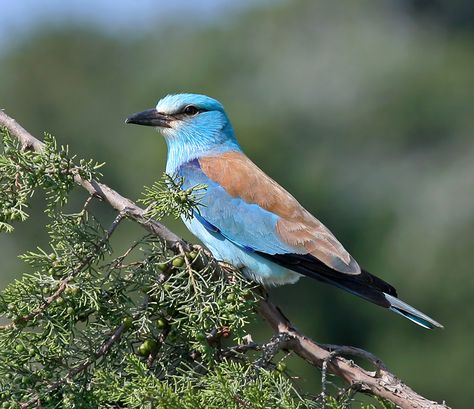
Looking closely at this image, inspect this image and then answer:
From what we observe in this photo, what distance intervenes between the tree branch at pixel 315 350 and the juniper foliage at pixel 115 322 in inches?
1.9

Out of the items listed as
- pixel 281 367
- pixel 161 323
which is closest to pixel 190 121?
pixel 161 323

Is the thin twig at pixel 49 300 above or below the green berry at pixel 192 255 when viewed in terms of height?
below

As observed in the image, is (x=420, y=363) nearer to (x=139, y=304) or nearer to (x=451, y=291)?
(x=451, y=291)

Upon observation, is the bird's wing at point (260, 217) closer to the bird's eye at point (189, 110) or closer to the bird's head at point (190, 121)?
the bird's head at point (190, 121)

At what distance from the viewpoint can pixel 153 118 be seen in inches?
218

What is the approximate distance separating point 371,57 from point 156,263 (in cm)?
3049

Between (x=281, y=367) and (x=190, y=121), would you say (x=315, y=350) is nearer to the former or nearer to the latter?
(x=281, y=367)

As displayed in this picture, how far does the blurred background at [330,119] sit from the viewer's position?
2241 centimetres

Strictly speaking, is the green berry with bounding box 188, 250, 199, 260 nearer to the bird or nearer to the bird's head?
the bird

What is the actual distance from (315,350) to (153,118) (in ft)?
7.03

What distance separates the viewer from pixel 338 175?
26.3 m

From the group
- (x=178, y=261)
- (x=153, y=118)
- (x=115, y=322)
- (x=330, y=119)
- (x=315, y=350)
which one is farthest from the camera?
(x=330, y=119)

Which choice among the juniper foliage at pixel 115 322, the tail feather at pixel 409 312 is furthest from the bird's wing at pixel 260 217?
the juniper foliage at pixel 115 322

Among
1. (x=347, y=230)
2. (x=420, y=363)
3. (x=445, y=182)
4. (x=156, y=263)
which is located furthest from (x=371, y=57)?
(x=156, y=263)
